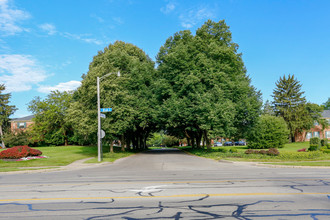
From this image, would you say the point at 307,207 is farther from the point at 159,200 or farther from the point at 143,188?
the point at 143,188

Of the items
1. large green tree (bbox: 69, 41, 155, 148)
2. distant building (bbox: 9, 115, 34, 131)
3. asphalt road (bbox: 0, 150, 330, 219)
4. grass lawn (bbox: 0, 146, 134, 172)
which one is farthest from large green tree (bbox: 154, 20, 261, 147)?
distant building (bbox: 9, 115, 34, 131)

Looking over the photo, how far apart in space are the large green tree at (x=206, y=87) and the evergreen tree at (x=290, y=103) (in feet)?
98.7

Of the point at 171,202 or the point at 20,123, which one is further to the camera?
the point at 20,123

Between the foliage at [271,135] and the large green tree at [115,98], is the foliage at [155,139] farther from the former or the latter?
the large green tree at [115,98]

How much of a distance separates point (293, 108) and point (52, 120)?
55007 mm

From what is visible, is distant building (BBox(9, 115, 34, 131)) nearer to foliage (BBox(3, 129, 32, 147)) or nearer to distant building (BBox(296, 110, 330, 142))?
foliage (BBox(3, 129, 32, 147))

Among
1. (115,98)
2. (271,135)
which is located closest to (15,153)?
(115,98)

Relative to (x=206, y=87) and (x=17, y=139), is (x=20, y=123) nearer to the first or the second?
(x=17, y=139)

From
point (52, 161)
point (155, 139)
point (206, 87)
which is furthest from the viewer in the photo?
point (155, 139)

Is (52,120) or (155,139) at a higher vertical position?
(52,120)

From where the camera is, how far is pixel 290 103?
60.9m

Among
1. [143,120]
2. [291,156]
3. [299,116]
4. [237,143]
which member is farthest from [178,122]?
[237,143]

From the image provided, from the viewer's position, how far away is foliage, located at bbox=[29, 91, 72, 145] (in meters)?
50.3

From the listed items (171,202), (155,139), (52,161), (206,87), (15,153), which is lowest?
(155,139)
